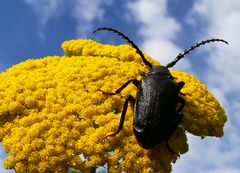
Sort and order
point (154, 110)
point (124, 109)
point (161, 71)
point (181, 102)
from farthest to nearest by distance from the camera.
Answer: point (161, 71) < point (181, 102) < point (124, 109) < point (154, 110)

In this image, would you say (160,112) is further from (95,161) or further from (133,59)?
(133,59)

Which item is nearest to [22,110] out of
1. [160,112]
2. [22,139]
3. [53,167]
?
[22,139]

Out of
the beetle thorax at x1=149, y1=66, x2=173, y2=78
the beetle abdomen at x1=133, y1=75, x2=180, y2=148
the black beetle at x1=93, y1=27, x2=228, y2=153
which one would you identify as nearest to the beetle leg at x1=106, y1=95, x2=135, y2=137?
the black beetle at x1=93, y1=27, x2=228, y2=153

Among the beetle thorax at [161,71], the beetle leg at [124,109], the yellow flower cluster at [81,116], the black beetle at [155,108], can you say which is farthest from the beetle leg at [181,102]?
the beetle leg at [124,109]

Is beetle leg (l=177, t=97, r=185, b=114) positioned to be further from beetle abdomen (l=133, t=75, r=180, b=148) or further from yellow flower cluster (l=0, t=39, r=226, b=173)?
yellow flower cluster (l=0, t=39, r=226, b=173)

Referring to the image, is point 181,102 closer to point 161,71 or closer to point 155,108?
point 161,71

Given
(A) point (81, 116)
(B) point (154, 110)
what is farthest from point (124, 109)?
(A) point (81, 116)
